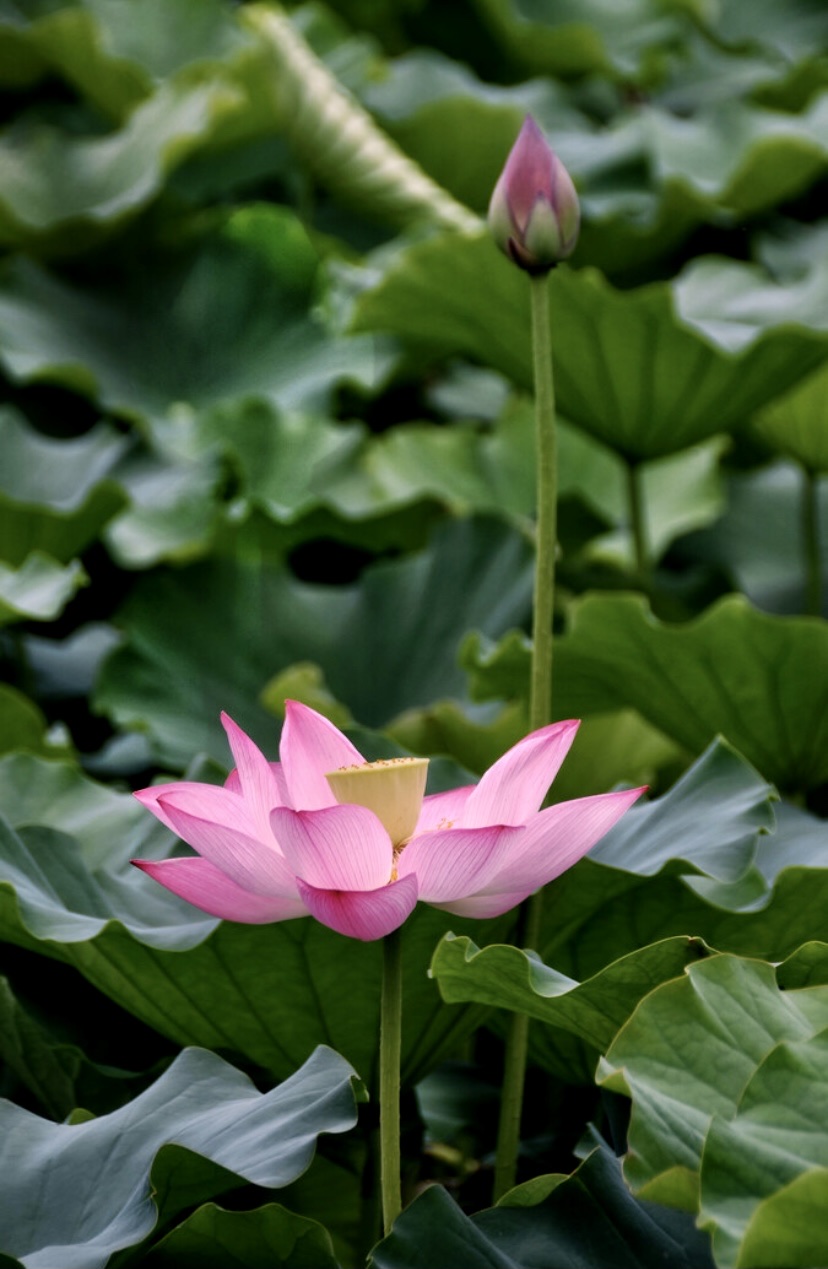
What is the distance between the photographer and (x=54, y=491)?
159cm

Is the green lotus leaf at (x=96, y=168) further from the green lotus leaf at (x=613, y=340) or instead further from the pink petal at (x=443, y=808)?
the pink petal at (x=443, y=808)

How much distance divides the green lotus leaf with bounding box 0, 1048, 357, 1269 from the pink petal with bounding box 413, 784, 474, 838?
10 centimetres

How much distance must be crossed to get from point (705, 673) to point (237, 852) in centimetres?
59

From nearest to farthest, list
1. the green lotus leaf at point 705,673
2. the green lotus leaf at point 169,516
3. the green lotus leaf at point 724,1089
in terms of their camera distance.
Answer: the green lotus leaf at point 724,1089, the green lotus leaf at point 705,673, the green lotus leaf at point 169,516

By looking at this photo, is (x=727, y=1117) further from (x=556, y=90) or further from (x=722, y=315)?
(x=556, y=90)

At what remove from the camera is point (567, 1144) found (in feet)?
2.95

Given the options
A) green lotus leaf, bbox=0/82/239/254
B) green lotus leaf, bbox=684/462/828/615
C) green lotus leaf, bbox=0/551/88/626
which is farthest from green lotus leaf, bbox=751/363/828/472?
green lotus leaf, bbox=0/82/239/254

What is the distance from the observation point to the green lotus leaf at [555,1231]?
0.57 m

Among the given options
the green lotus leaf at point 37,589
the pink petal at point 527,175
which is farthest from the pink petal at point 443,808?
the green lotus leaf at point 37,589

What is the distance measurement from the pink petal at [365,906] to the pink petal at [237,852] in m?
0.02

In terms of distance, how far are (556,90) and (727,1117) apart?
186 centimetres

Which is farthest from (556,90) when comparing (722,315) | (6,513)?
(6,513)

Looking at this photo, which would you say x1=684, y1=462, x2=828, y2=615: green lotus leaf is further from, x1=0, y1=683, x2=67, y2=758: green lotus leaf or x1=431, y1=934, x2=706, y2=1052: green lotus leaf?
x1=431, y1=934, x2=706, y2=1052: green lotus leaf

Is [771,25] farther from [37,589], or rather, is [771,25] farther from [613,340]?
[37,589]
